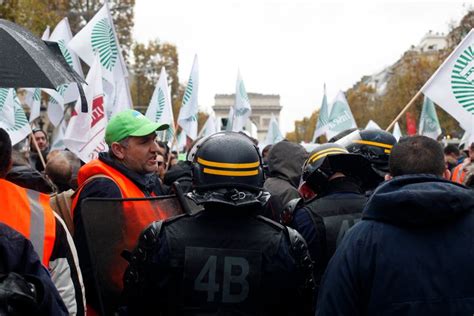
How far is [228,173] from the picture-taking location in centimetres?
320

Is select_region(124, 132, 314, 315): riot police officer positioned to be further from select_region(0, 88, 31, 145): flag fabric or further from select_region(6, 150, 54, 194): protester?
select_region(0, 88, 31, 145): flag fabric

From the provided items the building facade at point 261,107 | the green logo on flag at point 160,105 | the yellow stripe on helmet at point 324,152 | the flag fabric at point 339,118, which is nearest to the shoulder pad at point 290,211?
the yellow stripe on helmet at point 324,152

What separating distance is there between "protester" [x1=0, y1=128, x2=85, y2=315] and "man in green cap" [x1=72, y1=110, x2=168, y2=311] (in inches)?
22.7

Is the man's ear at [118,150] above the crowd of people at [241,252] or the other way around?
above

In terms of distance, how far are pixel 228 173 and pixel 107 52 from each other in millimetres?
7671

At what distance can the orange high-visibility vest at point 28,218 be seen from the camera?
3191 mm

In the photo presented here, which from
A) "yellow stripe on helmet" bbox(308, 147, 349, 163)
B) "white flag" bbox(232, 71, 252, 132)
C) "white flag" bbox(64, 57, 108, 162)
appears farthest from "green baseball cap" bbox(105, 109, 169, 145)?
"white flag" bbox(232, 71, 252, 132)

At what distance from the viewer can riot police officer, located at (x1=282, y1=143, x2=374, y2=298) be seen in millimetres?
4055

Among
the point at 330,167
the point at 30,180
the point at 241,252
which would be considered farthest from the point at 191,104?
the point at 241,252

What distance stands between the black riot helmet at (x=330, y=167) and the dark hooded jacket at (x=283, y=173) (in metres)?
1.26

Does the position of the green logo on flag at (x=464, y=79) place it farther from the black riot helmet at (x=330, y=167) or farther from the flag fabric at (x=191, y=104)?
the flag fabric at (x=191, y=104)

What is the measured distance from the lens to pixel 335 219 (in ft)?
13.5

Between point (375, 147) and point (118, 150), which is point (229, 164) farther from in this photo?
point (375, 147)

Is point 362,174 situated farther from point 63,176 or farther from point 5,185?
point 63,176
